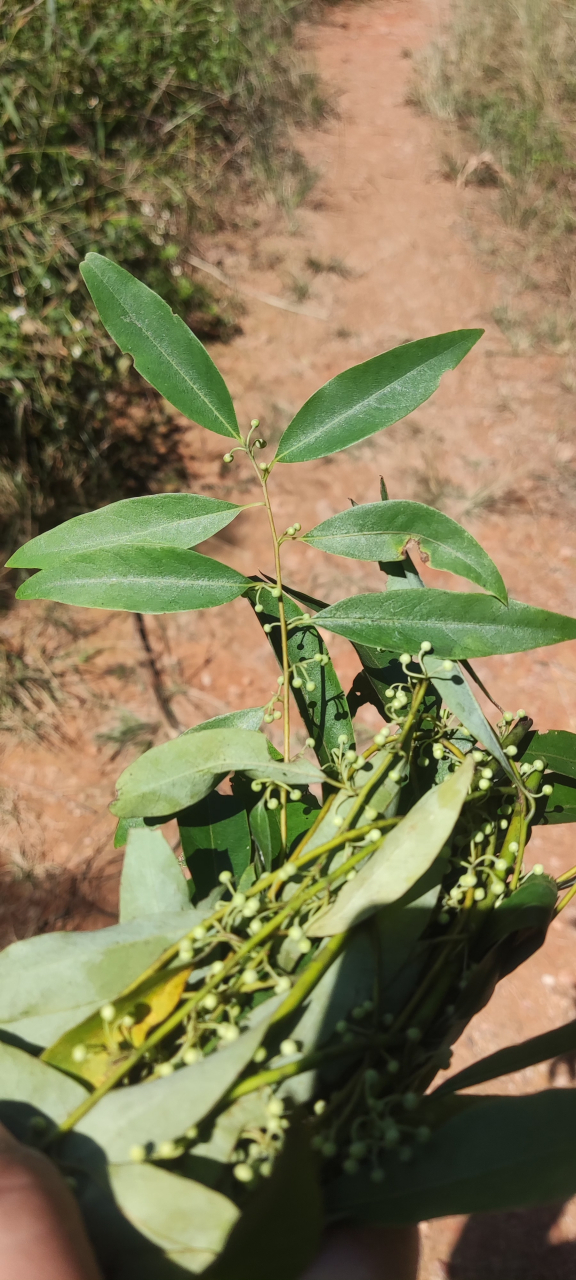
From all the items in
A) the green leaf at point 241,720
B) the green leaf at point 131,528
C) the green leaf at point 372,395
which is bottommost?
the green leaf at point 241,720

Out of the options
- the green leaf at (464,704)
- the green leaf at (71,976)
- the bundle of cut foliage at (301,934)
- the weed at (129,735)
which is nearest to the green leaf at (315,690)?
the bundle of cut foliage at (301,934)

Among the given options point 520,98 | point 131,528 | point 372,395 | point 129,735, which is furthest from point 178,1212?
point 520,98

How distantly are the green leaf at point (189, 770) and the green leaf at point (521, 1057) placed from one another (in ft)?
0.84

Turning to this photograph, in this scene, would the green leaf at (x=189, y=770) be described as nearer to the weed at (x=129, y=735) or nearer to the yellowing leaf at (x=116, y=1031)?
the yellowing leaf at (x=116, y=1031)

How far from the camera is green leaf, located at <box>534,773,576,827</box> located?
2.53 feet

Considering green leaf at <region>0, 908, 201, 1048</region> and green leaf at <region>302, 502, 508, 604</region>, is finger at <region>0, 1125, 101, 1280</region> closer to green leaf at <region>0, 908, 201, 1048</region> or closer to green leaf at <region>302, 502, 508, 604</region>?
Answer: green leaf at <region>0, 908, 201, 1048</region>

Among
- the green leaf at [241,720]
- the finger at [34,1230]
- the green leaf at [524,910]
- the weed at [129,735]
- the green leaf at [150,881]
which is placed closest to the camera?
the finger at [34,1230]

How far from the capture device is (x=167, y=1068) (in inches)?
21.4

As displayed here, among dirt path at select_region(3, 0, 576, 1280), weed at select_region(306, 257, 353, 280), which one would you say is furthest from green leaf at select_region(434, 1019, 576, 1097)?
weed at select_region(306, 257, 353, 280)

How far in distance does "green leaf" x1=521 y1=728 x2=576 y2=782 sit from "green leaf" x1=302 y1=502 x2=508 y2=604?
166 millimetres

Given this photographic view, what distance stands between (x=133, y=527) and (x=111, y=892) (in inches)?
64.9

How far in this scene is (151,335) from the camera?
79 centimetres

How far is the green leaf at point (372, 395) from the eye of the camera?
0.75 meters

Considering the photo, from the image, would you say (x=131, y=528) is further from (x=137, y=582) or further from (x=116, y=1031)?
(x=116, y=1031)
